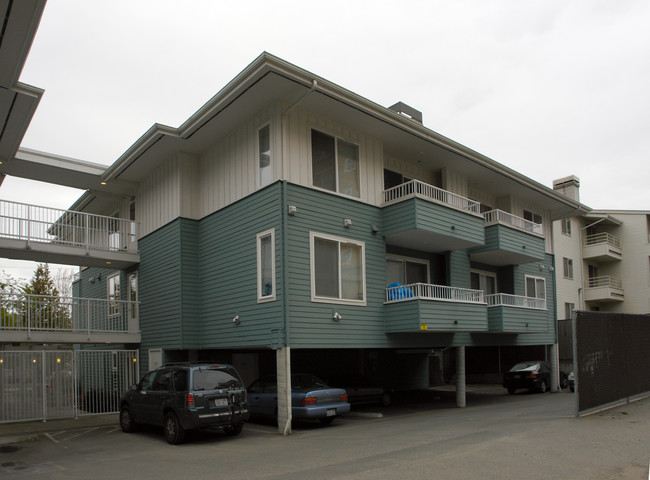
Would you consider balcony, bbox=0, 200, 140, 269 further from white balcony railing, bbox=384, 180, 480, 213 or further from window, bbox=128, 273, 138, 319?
white balcony railing, bbox=384, 180, 480, 213

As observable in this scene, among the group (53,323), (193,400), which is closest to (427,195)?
(193,400)

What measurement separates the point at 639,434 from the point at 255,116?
1181 centimetres

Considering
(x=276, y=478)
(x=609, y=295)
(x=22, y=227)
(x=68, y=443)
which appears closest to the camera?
(x=276, y=478)

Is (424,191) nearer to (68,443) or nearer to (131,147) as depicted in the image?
(131,147)

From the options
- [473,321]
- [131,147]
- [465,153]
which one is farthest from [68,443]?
[465,153]

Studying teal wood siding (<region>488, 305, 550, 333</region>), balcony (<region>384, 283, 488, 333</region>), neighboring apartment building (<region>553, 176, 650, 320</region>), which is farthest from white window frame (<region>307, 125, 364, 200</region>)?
neighboring apartment building (<region>553, 176, 650, 320</region>)

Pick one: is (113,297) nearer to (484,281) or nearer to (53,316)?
(53,316)

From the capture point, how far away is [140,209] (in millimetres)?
20953

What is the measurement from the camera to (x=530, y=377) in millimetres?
23578

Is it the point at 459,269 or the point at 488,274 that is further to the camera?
the point at 488,274

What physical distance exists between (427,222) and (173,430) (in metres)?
9.00

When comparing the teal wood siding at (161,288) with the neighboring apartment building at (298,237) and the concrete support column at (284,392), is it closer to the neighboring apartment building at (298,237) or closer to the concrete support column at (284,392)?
the neighboring apartment building at (298,237)

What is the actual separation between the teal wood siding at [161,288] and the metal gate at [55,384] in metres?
1.49

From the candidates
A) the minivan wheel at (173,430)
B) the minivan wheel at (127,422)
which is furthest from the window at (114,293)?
the minivan wheel at (173,430)
